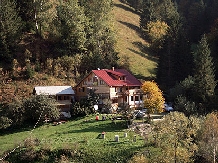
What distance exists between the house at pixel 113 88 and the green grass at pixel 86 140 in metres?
7.81

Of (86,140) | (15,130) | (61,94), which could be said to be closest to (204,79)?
(61,94)

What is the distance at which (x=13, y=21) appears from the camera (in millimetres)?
61344

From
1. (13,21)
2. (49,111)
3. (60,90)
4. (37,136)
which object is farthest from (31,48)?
(37,136)

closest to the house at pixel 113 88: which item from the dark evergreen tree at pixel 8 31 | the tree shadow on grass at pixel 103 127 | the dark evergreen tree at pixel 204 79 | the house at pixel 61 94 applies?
the house at pixel 61 94

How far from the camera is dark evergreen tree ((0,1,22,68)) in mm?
60375

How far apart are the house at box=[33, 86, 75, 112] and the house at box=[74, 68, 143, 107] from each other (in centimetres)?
200

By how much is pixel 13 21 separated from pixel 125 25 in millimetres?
51620

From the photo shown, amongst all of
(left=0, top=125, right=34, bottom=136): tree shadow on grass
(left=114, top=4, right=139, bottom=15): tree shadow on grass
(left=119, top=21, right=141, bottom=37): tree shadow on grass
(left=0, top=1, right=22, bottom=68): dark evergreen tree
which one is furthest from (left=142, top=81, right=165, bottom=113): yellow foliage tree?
(left=114, top=4, right=139, bottom=15): tree shadow on grass

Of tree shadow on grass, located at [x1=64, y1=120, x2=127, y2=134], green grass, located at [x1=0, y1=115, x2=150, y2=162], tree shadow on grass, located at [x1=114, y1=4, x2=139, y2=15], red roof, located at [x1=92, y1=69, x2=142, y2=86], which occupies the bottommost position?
green grass, located at [x1=0, y1=115, x2=150, y2=162]

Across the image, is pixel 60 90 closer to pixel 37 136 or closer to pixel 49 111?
pixel 49 111

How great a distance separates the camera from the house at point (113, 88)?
178ft

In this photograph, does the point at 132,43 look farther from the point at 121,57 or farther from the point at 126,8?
A: the point at 126,8

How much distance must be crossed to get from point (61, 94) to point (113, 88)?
8.71m

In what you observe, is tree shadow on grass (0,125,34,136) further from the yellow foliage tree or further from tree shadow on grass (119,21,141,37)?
tree shadow on grass (119,21,141,37)
